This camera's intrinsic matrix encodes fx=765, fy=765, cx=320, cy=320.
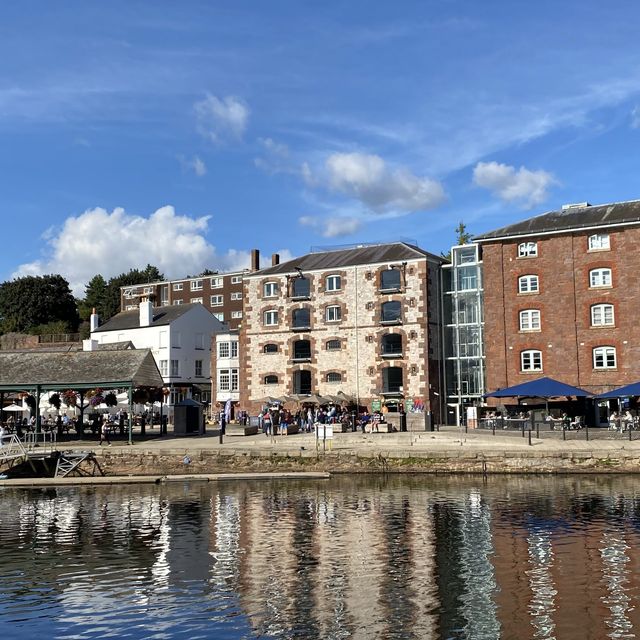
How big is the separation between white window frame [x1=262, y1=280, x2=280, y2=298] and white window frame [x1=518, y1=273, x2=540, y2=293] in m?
18.8

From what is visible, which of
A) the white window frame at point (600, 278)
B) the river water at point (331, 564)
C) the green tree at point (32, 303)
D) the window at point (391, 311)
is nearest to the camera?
the river water at point (331, 564)

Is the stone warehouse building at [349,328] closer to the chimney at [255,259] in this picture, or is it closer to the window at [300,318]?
the window at [300,318]

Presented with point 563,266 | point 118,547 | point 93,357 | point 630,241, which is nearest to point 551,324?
point 563,266

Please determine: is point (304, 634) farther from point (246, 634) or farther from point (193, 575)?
point (193, 575)

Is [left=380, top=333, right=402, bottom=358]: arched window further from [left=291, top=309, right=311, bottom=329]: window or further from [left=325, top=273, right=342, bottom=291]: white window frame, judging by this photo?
[left=291, top=309, right=311, bottom=329]: window

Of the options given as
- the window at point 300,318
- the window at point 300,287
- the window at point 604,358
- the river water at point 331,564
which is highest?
the window at point 300,287

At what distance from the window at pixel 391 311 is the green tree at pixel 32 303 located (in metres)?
56.7

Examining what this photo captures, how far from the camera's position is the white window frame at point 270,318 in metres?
59.0

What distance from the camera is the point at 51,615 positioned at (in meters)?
15.4

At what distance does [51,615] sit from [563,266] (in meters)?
40.5

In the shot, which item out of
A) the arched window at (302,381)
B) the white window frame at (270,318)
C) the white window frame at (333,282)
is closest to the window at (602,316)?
the white window frame at (333,282)

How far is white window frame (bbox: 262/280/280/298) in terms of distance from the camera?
59.3 metres

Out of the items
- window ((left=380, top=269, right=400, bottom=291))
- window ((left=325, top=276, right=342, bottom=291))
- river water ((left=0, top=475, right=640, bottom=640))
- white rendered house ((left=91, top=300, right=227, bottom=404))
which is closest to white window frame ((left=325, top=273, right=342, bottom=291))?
window ((left=325, top=276, right=342, bottom=291))

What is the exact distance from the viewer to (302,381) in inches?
2269
